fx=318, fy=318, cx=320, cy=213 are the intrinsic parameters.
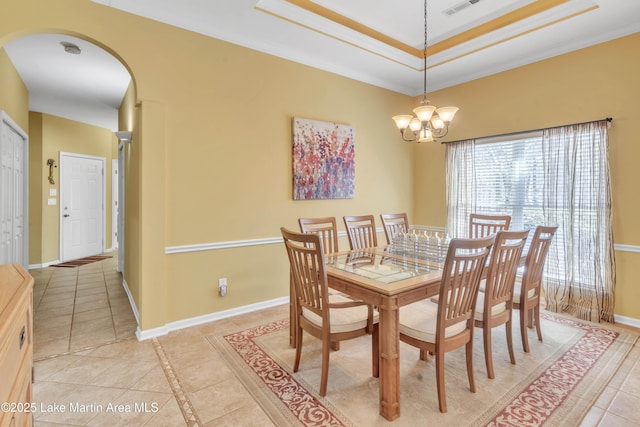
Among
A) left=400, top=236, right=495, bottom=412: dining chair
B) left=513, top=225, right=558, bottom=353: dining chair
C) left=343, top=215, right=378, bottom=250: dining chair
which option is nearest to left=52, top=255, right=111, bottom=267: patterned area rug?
left=343, top=215, right=378, bottom=250: dining chair

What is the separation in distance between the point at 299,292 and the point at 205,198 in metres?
1.48

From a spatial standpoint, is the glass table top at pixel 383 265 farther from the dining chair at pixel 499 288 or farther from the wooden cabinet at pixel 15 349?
the wooden cabinet at pixel 15 349

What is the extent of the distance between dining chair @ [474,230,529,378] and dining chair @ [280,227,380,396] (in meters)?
0.74

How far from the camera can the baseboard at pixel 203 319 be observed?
9.16ft

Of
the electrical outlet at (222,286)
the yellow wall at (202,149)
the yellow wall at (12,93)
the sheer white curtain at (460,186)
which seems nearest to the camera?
the yellow wall at (202,149)

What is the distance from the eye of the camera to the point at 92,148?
21.3ft

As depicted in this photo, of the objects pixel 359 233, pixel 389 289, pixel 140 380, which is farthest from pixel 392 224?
pixel 140 380

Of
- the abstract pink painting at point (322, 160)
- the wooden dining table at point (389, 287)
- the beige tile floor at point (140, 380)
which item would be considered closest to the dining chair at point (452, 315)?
the wooden dining table at point (389, 287)

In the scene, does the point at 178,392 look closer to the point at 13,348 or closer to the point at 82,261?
the point at 13,348

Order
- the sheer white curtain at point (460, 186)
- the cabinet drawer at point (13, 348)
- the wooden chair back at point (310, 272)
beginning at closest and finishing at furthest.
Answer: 1. the cabinet drawer at point (13, 348)
2. the wooden chair back at point (310, 272)
3. the sheer white curtain at point (460, 186)

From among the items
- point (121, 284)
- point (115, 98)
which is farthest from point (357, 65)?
point (121, 284)

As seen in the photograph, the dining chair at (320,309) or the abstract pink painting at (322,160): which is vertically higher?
the abstract pink painting at (322,160)

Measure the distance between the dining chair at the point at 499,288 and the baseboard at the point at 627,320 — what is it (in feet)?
5.59

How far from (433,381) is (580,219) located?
2496 millimetres
